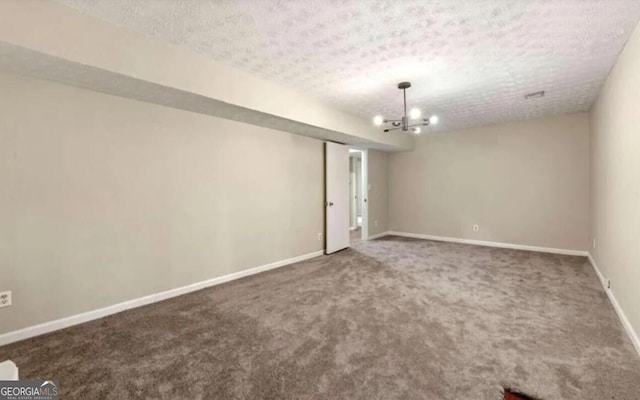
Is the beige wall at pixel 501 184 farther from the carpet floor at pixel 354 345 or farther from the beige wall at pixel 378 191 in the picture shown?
the carpet floor at pixel 354 345

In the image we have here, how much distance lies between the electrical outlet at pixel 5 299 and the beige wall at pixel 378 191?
5.71m

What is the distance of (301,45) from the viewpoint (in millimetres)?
2574

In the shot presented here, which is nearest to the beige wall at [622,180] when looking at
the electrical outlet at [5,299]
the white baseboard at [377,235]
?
the white baseboard at [377,235]

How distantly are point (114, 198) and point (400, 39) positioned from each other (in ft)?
10.1

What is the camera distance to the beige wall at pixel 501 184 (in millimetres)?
5059

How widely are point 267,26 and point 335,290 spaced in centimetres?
276

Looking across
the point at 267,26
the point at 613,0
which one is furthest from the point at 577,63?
the point at 267,26

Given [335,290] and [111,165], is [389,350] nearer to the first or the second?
[335,290]

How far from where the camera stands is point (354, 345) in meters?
2.26

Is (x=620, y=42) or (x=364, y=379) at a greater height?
(x=620, y=42)

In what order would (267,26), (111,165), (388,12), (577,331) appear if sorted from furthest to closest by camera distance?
1. (111,165)
2. (577,331)
3. (267,26)
4. (388,12)

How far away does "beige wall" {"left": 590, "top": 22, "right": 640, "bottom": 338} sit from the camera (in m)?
2.25

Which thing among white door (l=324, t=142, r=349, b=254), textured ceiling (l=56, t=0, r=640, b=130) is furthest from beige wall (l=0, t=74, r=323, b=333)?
white door (l=324, t=142, r=349, b=254)

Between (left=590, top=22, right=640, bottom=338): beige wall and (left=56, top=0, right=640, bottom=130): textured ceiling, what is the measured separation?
0.27m
